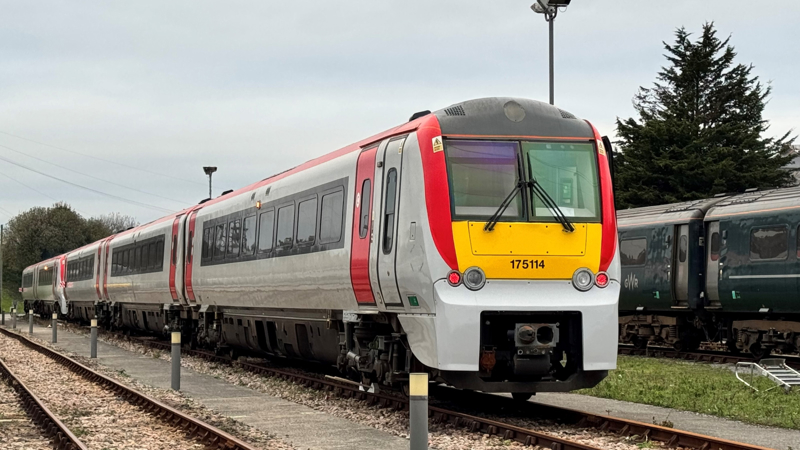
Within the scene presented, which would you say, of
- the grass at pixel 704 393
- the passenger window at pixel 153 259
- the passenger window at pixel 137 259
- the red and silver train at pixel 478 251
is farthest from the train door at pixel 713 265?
the passenger window at pixel 137 259

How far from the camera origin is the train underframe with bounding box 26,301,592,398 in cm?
1061

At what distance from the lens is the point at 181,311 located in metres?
24.3

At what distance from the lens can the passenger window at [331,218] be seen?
1341cm

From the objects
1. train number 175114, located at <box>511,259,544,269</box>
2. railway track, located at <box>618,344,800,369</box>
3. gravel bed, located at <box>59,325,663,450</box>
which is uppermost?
train number 175114, located at <box>511,259,544,269</box>

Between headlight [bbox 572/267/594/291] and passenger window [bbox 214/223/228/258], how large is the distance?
10.2m

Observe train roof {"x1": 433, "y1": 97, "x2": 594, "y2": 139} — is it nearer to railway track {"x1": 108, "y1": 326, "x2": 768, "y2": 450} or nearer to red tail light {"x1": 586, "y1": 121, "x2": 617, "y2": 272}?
red tail light {"x1": 586, "y1": 121, "x2": 617, "y2": 272}

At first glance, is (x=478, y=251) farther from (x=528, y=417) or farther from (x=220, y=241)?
(x=220, y=241)

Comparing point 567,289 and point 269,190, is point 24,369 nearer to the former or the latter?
point 269,190

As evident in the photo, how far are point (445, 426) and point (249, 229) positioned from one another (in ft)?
26.2

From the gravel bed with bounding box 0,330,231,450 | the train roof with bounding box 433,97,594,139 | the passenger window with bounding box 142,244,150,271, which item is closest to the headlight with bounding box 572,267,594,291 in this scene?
the train roof with bounding box 433,97,594,139

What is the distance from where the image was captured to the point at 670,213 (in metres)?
22.3

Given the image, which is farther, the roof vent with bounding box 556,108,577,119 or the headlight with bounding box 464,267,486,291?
the roof vent with bounding box 556,108,577,119

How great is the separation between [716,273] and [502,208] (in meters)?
11.2

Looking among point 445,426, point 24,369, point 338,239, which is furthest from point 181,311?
point 445,426
